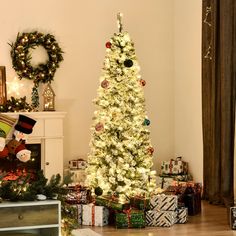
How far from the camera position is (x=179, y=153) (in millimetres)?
9422

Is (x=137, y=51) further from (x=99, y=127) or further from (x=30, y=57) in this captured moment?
(x=99, y=127)

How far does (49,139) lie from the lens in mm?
8500

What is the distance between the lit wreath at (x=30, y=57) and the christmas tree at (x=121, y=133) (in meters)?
1.51

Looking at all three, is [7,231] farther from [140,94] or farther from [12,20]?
[12,20]

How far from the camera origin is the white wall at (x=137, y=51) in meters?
8.84

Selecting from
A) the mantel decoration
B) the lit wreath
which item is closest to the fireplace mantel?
the mantel decoration

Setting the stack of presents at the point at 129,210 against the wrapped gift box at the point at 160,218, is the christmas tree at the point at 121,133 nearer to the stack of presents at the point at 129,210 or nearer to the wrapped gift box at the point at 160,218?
the stack of presents at the point at 129,210

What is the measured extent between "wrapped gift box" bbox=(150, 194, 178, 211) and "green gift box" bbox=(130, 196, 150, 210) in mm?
65

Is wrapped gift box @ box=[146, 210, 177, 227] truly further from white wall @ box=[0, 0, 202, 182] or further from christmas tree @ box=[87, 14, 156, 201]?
white wall @ box=[0, 0, 202, 182]

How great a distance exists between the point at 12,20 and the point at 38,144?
177 cm

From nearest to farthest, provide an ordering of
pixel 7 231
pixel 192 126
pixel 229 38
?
pixel 7 231 < pixel 229 38 < pixel 192 126

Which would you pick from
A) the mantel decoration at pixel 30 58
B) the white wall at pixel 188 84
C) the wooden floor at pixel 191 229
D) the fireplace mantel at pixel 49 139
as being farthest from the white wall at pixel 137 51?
the wooden floor at pixel 191 229

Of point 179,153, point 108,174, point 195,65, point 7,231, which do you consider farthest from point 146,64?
point 7,231

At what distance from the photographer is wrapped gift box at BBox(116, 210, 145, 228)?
6641 mm
